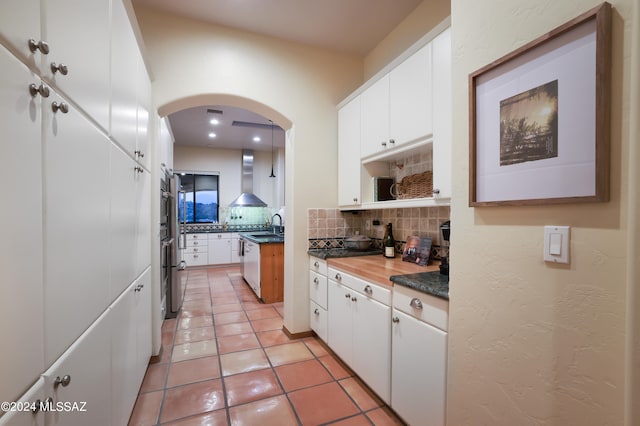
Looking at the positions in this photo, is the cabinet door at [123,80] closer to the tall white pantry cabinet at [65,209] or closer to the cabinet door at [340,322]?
the tall white pantry cabinet at [65,209]

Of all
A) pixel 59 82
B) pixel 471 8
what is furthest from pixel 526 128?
pixel 59 82

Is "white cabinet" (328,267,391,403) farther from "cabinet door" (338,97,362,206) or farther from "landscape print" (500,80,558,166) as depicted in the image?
"landscape print" (500,80,558,166)

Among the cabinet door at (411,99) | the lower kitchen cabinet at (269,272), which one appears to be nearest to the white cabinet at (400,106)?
the cabinet door at (411,99)

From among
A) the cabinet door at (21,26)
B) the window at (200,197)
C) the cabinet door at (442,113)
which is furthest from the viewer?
the window at (200,197)

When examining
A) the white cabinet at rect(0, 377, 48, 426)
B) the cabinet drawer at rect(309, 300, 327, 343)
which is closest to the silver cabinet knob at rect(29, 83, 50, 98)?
the white cabinet at rect(0, 377, 48, 426)

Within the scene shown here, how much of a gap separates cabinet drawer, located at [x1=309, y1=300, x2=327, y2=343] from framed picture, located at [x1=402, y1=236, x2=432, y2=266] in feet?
2.99

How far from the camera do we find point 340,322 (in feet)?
7.38

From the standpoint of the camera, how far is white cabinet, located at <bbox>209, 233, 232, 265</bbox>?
6457mm

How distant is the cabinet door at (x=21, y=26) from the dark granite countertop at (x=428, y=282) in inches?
63.4

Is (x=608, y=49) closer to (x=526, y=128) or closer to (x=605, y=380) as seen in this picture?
(x=526, y=128)

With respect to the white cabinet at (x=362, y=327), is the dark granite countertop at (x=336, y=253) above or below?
above

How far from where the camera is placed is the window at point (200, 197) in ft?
22.6

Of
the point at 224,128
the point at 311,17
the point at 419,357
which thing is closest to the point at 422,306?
the point at 419,357

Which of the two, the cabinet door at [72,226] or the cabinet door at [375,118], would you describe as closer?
the cabinet door at [72,226]
